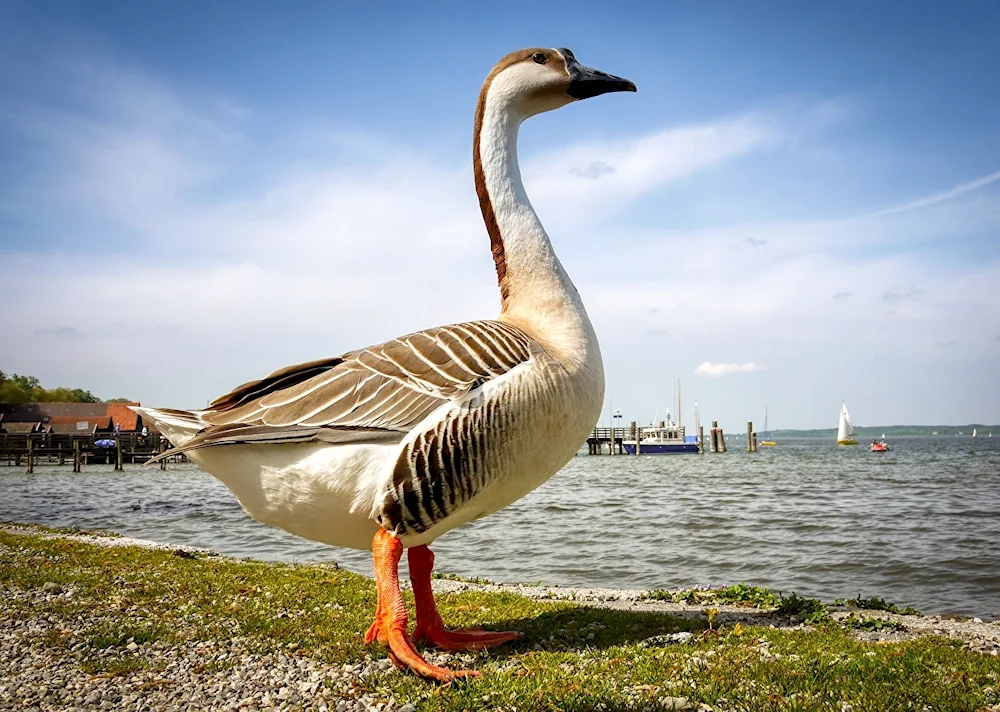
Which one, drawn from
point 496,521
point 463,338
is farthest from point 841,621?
point 496,521

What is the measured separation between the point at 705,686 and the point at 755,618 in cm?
296

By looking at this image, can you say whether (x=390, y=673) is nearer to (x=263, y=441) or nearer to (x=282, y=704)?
(x=282, y=704)

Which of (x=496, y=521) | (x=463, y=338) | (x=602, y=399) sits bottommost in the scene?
(x=496, y=521)

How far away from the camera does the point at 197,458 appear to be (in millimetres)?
4887

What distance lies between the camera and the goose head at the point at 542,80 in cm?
547

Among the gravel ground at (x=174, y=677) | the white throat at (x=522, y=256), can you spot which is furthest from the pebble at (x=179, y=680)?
the white throat at (x=522, y=256)

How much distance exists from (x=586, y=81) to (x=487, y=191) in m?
1.16

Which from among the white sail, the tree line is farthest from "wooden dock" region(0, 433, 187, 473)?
the white sail

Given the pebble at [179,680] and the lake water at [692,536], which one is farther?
the lake water at [692,536]

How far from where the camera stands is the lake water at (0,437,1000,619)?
12.1 meters

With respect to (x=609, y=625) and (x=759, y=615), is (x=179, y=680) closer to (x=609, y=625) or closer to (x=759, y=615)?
(x=609, y=625)

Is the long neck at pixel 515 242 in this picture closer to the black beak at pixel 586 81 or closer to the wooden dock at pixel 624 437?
the black beak at pixel 586 81

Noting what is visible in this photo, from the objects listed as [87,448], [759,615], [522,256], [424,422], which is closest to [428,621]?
[424,422]

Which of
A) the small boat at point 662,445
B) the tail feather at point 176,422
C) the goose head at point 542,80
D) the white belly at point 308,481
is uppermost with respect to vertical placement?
the goose head at point 542,80
